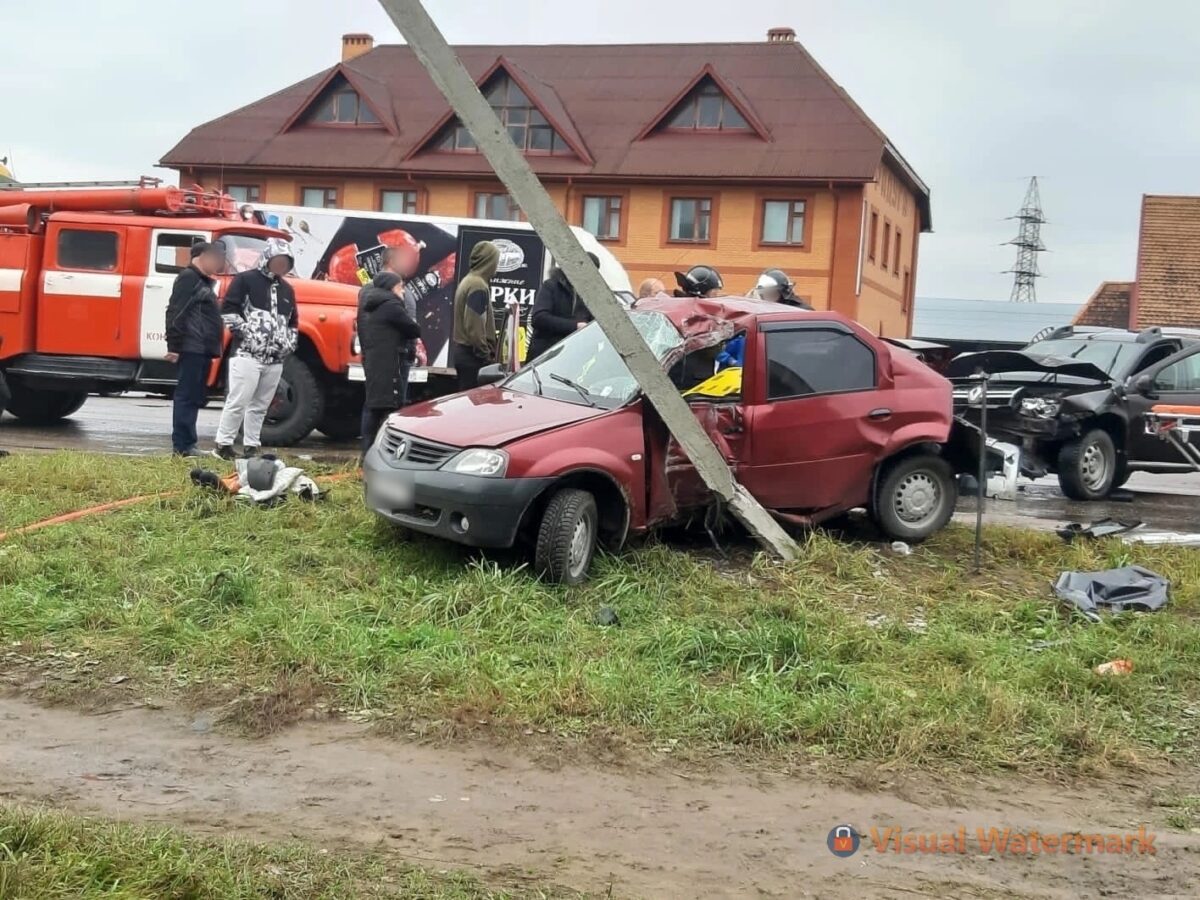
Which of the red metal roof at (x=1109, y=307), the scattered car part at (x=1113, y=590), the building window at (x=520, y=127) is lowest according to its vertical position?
the scattered car part at (x=1113, y=590)

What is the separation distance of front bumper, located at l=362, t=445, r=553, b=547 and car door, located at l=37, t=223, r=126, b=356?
7.89 meters

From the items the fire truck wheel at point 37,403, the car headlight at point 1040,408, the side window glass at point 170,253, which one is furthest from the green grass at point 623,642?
the fire truck wheel at point 37,403

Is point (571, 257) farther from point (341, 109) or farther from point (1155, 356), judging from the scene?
point (341, 109)

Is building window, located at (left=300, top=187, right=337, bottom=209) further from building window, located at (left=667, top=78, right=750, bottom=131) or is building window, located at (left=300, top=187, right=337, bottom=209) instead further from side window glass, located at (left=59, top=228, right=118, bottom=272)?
side window glass, located at (left=59, top=228, right=118, bottom=272)

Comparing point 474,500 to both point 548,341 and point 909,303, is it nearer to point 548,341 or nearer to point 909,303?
point 548,341

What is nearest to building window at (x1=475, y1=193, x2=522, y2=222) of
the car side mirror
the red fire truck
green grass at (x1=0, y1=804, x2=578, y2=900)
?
the red fire truck

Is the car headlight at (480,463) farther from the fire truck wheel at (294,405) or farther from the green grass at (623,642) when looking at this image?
the fire truck wheel at (294,405)

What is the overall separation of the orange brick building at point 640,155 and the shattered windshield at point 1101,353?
22699mm

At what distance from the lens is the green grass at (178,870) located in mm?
3523

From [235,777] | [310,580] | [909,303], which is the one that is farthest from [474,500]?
[909,303]

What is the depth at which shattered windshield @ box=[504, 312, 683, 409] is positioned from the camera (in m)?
7.73

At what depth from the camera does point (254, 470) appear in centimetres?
866

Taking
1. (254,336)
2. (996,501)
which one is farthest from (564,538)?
(996,501)

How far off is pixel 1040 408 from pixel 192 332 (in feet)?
25.2
